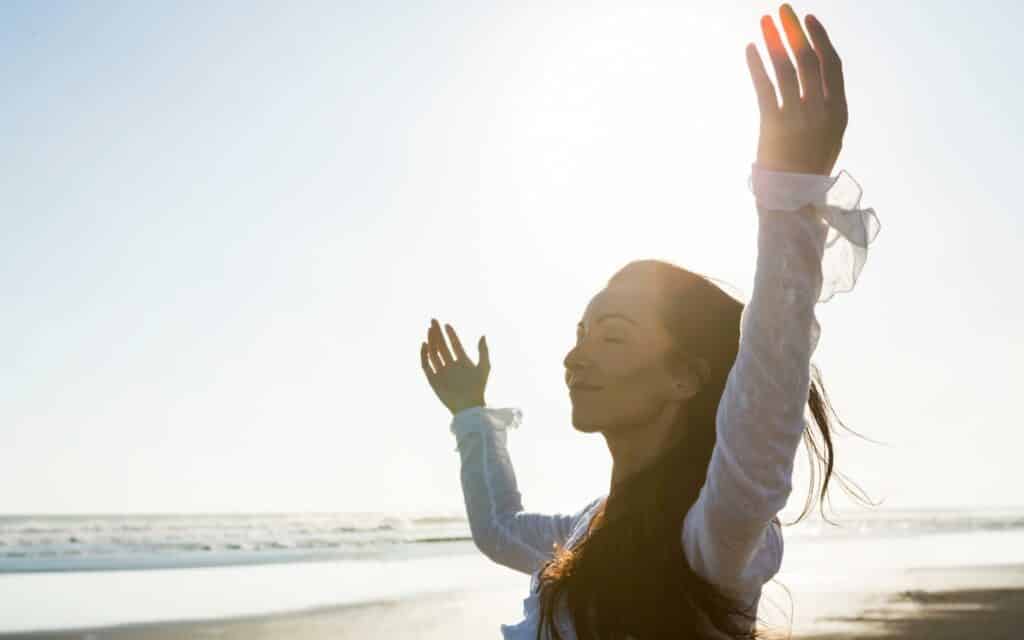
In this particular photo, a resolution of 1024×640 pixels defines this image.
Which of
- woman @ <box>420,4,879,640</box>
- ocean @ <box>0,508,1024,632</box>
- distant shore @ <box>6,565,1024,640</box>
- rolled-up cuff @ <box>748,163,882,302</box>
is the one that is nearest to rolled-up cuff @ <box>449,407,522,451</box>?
woman @ <box>420,4,879,640</box>

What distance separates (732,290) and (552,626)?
2.83ft

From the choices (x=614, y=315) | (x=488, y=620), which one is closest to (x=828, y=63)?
(x=614, y=315)

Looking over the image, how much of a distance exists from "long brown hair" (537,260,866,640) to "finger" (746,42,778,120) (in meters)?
0.65

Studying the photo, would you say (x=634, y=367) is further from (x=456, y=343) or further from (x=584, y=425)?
(x=456, y=343)

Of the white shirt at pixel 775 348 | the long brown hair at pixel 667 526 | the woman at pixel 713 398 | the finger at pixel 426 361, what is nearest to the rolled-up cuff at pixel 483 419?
the finger at pixel 426 361

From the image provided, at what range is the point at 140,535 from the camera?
104ft

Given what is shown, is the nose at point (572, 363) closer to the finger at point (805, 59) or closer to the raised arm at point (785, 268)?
the raised arm at point (785, 268)

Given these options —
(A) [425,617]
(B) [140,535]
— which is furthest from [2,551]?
(A) [425,617]

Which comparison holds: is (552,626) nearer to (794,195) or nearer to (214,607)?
(794,195)

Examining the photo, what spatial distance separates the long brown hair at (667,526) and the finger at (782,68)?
→ 0.68 meters

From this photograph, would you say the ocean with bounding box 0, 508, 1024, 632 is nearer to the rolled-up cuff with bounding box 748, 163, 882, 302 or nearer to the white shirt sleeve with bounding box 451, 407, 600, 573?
the white shirt sleeve with bounding box 451, 407, 600, 573

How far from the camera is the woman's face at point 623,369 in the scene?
203 cm

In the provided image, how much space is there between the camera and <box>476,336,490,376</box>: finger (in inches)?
Result: 125

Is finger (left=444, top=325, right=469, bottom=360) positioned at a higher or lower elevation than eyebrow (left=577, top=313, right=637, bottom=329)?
lower
